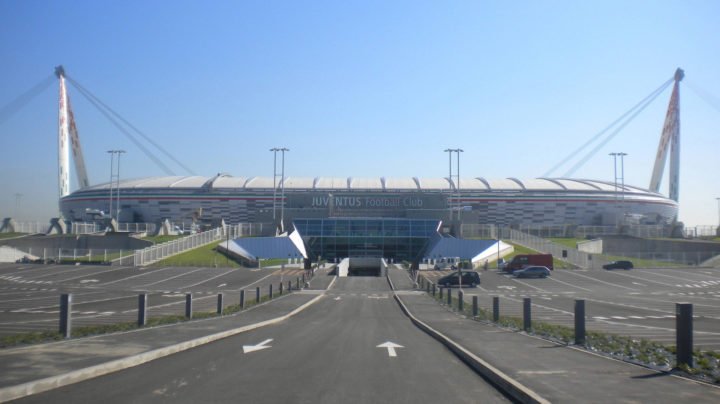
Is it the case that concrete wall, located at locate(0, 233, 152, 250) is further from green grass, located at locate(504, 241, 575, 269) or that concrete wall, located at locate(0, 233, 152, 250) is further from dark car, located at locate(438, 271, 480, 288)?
green grass, located at locate(504, 241, 575, 269)

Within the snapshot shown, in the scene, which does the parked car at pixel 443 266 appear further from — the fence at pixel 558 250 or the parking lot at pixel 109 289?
the parking lot at pixel 109 289

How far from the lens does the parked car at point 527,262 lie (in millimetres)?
64438

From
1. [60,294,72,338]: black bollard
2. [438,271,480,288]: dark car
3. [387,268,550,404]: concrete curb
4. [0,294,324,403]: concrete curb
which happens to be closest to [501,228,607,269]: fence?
[438,271,480,288]: dark car

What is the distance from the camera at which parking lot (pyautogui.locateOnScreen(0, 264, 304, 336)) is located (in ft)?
75.2

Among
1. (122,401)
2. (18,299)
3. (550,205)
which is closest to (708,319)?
(122,401)

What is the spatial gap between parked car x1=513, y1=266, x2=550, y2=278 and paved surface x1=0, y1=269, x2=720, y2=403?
4332 cm

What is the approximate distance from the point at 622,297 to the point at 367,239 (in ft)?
Result: 197

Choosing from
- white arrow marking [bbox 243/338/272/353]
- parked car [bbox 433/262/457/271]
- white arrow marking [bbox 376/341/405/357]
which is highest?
white arrow marking [bbox 243/338/272/353]

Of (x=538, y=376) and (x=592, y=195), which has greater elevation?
(x=592, y=195)

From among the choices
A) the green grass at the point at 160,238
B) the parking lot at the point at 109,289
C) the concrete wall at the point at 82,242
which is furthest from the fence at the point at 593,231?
the concrete wall at the point at 82,242

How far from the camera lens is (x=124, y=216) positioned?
12444cm

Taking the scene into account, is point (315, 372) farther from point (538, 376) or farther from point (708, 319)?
point (708, 319)

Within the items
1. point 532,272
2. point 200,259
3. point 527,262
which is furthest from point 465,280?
point 200,259

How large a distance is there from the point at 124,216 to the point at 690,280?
101158 millimetres
